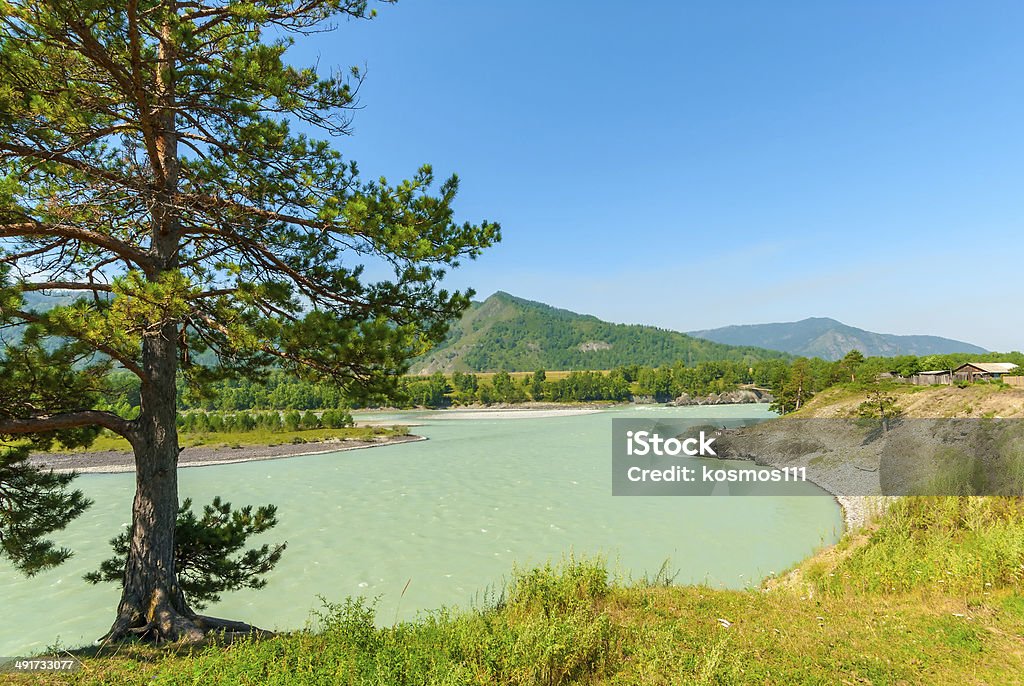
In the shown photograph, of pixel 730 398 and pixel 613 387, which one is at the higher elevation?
pixel 613 387

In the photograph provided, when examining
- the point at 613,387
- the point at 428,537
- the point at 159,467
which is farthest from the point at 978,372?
the point at 613,387

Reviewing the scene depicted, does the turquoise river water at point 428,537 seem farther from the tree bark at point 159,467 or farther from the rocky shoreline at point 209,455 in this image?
the rocky shoreline at point 209,455

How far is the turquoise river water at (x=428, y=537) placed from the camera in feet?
40.7

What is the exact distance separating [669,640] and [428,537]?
13709 mm

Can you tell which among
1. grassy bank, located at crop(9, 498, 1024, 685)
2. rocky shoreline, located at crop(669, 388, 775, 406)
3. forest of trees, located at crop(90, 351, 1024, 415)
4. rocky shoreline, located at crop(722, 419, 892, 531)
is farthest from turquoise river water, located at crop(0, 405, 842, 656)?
rocky shoreline, located at crop(669, 388, 775, 406)

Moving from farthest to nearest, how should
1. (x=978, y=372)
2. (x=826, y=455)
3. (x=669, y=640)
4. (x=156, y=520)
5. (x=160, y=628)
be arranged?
(x=978, y=372) → (x=826, y=455) → (x=156, y=520) → (x=160, y=628) → (x=669, y=640)

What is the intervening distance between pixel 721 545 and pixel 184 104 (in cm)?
1787

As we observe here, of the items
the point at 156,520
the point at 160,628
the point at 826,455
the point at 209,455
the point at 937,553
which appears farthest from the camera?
the point at 209,455

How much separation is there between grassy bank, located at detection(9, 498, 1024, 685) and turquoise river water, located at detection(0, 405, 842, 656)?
2.28m

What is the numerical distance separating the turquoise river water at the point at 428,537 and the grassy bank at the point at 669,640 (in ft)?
7.47

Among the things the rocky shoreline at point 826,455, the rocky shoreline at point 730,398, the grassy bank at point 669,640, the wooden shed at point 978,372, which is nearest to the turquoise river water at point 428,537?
the rocky shoreline at point 826,455

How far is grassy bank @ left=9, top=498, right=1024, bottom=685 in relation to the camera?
4676 millimetres

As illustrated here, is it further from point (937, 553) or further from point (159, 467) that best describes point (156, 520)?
point (937, 553)

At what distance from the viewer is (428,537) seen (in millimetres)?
17734
